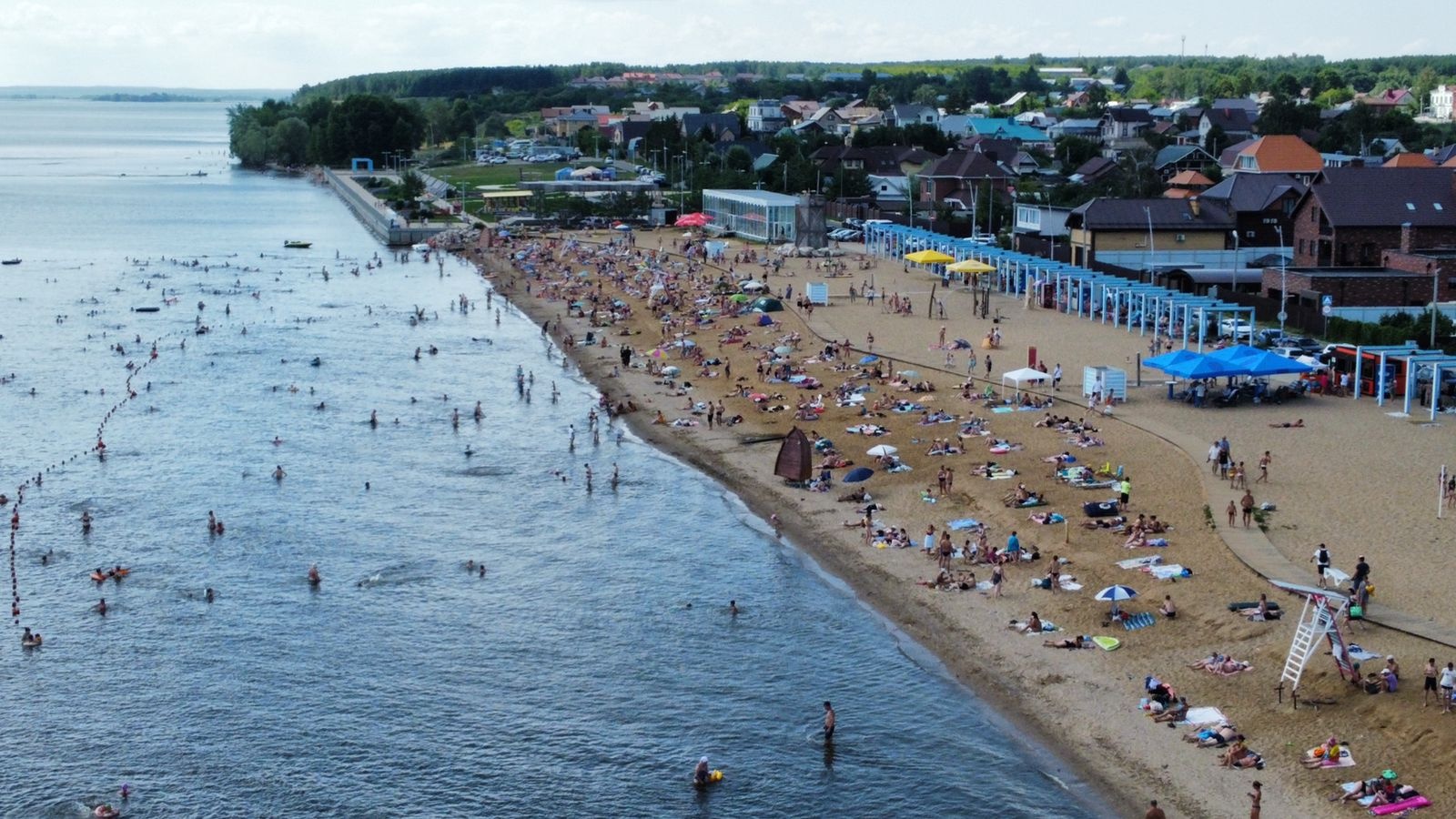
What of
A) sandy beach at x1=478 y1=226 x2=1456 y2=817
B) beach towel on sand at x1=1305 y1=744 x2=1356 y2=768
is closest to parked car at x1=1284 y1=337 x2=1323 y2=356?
sandy beach at x1=478 y1=226 x2=1456 y2=817

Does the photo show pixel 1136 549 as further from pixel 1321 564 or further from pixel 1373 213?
pixel 1373 213

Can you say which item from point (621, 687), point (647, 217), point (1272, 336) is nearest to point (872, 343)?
point (1272, 336)

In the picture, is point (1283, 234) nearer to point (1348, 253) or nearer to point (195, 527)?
point (1348, 253)

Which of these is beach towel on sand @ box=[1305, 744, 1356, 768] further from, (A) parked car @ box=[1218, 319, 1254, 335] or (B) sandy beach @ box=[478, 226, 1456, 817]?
(A) parked car @ box=[1218, 319, 1254, 335]

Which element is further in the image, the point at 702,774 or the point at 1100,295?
the point at 1100,295

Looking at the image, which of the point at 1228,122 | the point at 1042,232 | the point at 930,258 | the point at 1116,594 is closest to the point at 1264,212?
the point at 1042,232

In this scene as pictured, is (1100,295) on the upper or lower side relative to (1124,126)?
lower
